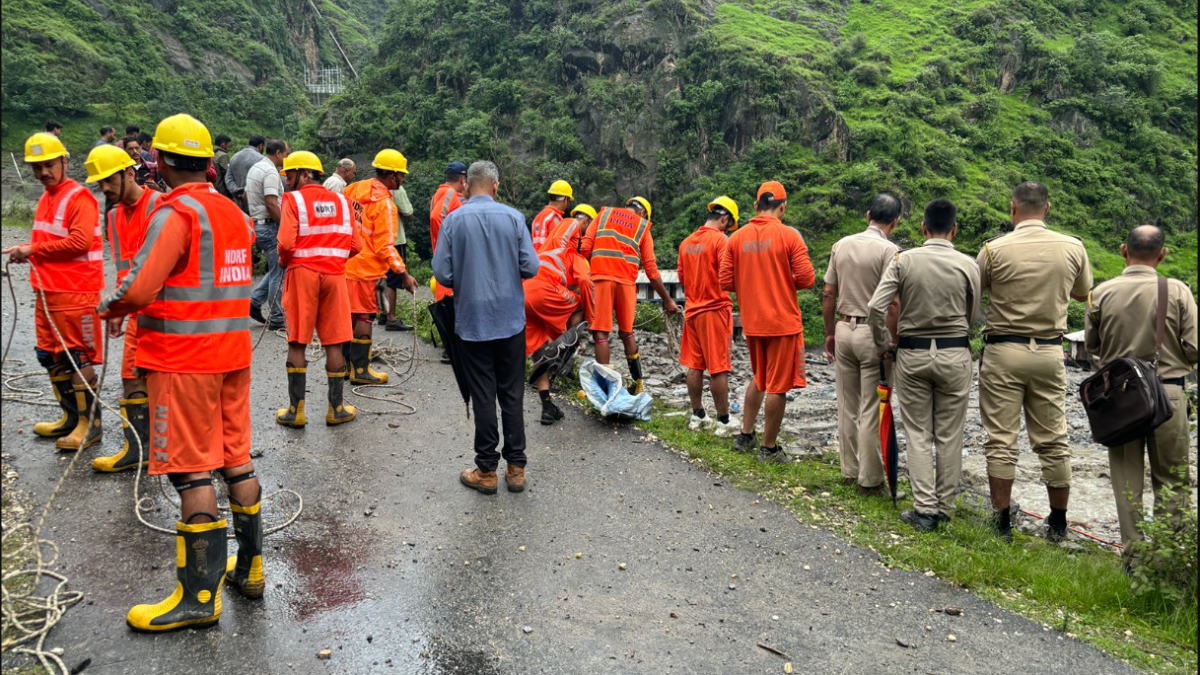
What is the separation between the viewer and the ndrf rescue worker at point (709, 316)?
22.5ft

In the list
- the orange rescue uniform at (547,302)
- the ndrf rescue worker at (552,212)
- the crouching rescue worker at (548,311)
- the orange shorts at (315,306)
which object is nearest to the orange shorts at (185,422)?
the orange shorts at (315,306)

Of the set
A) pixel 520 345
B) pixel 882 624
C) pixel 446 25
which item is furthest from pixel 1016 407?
pixel 446 25

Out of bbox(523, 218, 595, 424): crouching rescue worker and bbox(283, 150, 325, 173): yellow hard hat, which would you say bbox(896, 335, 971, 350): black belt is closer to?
bbox(523, 218, 595, 424): crouching rescue worker

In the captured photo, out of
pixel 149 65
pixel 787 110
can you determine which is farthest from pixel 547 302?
pixel 149 65

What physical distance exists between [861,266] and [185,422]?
4.36 m

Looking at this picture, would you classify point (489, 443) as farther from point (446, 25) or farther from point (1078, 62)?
point (1078, 62)

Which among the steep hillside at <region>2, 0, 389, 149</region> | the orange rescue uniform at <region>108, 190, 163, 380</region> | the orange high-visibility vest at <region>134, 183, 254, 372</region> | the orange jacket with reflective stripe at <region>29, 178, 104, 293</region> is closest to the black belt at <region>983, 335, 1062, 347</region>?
the orange high-visibility vest at <region>134, 183, 254, 372</region>

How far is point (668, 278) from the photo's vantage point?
108 ft

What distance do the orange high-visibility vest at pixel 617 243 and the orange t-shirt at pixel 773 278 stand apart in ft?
5.37

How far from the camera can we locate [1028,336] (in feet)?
15.7

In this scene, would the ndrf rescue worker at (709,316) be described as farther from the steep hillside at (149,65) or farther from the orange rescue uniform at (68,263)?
the steep hillside at (149,65)

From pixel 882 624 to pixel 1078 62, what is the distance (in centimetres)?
5956

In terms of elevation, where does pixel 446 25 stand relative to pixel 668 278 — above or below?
above

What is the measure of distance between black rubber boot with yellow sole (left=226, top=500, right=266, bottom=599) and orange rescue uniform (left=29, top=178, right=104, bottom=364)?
2.40 m
